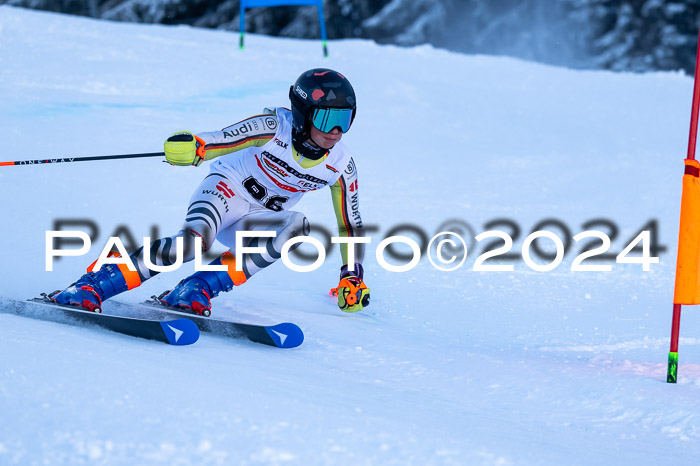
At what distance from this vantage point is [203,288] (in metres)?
3.64

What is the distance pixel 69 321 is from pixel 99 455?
4.71ft

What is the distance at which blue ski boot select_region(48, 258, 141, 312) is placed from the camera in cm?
332

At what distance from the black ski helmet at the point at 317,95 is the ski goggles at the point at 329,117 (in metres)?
0.02

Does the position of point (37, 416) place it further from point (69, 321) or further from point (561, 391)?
point (561, 391)

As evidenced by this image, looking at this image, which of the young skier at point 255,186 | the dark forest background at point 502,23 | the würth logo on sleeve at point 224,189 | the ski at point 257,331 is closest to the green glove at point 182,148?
the young skier at point 255,186

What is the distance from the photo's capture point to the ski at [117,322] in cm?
295

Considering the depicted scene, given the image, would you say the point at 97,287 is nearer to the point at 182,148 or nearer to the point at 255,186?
the point at 182,148

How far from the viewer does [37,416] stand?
1.92 meters

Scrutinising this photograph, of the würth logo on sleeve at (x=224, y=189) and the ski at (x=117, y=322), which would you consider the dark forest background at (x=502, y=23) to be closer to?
the würth logo on sleeve at (x=224, y=189)

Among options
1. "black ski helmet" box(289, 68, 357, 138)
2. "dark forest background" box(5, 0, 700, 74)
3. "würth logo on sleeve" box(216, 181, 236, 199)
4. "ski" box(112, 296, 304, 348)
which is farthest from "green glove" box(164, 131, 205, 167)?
"dark forest background" box(5, 0, 700, 74)

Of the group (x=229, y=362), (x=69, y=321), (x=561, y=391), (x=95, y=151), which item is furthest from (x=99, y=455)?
(x=95, y=151)

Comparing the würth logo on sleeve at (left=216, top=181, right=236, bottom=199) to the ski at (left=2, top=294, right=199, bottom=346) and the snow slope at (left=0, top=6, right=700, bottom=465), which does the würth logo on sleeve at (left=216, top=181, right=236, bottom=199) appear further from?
the ski at (left=2, top=294, right=199, bottom=346)

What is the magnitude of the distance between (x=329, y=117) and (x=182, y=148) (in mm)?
612

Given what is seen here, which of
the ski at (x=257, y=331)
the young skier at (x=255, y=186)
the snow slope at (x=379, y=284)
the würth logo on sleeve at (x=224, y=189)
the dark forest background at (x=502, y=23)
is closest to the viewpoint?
the snow slope at (x=379, y=284)
